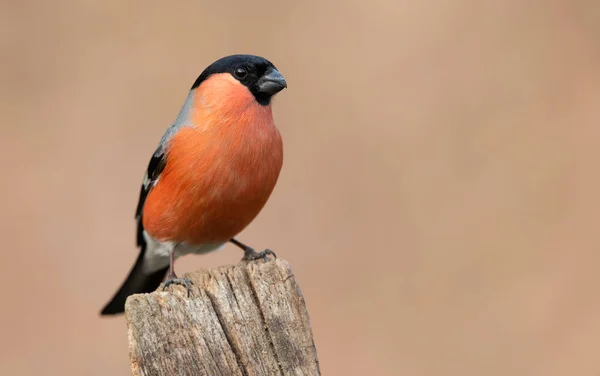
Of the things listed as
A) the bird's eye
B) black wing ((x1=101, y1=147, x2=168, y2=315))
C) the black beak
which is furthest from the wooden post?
black wing ((x1=101, y1=147, x2=168, y2=315))

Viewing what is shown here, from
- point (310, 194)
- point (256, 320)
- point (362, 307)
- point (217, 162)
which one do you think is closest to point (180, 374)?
point (256, 320)

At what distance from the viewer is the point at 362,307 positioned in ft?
26.6

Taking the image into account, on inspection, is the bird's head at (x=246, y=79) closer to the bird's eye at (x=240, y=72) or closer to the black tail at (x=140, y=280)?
the bird's eye at (x=240, y=72)

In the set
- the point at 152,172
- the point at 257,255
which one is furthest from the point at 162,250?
the point at 257,255

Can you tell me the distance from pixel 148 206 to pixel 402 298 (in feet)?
11.1

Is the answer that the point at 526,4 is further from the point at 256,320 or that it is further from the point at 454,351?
the point at 256,320

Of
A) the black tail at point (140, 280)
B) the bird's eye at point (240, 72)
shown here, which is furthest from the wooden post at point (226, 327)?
the black tail at point (140, 280)

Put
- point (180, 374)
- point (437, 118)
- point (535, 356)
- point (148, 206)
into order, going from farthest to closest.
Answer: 1. point (437, 118)
2. point (535, 356)
3. point (148, 206)
4. point (180, 374)

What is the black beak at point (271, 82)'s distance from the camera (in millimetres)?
5332

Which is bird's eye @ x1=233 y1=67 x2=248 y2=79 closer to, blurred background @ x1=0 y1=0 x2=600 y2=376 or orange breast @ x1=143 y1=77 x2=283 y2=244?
orange breast @ x1=143 y1=77 x2=283 y2=244

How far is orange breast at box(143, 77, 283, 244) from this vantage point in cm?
509

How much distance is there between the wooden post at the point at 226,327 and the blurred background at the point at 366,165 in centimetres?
430

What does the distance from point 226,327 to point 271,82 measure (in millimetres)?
2260

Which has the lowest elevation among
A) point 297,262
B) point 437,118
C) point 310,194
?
point 297,262
